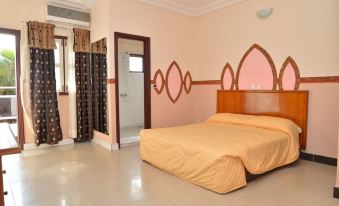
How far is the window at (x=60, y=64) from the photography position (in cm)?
445

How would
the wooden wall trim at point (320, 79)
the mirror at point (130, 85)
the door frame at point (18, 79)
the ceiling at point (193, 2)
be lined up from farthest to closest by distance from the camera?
the mirror at point (130, 85)
the ceiling at point (193, 2)
the door frame at point (18, 79)
the wooden wall trim at point (320, 79)

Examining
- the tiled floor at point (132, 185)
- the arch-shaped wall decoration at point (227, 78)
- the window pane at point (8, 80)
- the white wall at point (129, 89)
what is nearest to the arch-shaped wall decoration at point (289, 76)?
the arch-shaped wall decoration at point (227, 78)

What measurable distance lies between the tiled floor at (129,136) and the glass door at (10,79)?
1847mm

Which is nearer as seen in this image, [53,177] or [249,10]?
[53,177]

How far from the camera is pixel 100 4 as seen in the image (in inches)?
167

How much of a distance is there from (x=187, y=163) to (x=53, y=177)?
1674mm

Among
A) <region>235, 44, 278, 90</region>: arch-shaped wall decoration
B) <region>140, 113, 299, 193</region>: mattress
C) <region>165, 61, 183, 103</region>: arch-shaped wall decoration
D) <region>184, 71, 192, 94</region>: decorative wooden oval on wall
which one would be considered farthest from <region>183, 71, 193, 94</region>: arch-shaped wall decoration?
<region>140, 113, 299, 193</region>: mattress

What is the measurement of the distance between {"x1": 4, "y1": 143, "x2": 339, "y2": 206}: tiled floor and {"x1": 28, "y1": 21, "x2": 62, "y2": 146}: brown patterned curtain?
0.74 meters

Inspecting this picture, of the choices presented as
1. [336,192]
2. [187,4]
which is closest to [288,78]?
[336,192]

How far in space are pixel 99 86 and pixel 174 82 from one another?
5.15 ft

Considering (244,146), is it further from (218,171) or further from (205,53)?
(205,53)

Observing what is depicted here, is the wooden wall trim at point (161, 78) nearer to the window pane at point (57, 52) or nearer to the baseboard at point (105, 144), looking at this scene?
the baseboard at point (105, 144)

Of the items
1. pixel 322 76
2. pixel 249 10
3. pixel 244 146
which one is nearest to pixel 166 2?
pixel 249 10

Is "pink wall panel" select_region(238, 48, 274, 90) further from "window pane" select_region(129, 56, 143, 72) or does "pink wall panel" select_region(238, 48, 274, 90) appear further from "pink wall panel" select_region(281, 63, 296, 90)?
"window pane" select_region(129, 56, 143, 72)
